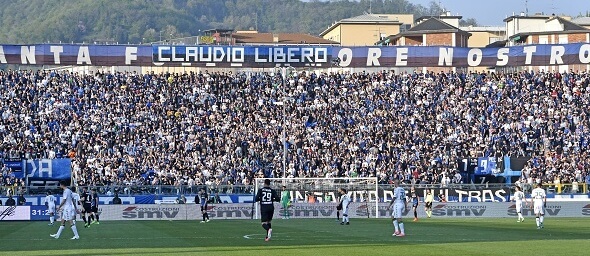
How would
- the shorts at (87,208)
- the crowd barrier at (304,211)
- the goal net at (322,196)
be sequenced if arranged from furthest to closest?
the goal net at (322,196) < the crowd barrier at (304,211) < the shorts at (87,208)

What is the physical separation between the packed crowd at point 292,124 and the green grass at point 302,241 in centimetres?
2410

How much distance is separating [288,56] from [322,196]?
80.3 ft

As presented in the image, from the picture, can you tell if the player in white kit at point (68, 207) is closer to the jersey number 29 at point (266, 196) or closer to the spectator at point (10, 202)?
the jersey number 29 at point (266, 196)

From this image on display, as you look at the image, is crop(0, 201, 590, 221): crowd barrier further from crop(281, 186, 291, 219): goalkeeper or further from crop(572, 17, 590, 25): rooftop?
crop(572, 17, 590, 25): rooftop

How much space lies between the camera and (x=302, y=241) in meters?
32.9

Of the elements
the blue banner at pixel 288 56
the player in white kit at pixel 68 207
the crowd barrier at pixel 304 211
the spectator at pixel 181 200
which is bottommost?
the crowd barrier at pixel 304 211

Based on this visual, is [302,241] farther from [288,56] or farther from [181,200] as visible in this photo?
[288,56]

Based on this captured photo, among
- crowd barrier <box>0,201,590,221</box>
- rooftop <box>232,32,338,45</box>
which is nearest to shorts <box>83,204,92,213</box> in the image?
crowd barrier <box>0,201,590,221</box>

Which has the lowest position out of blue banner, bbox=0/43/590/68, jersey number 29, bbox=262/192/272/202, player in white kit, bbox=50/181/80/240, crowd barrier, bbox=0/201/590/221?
crowd barrier, bbox=0/201/590/221

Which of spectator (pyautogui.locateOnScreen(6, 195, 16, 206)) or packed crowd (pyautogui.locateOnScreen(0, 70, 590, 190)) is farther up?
packed crowd (pyautogui.locateOnScreen(0, 70, 590, 190))

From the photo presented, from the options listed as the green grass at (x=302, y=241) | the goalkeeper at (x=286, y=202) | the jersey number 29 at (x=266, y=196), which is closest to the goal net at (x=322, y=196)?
the goalkeeper at (x=286, y=202)

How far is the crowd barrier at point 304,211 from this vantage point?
5456 cm

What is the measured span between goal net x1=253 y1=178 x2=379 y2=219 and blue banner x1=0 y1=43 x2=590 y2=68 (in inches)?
940

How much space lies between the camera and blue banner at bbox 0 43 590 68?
8075 cm
